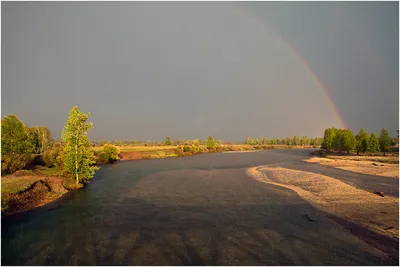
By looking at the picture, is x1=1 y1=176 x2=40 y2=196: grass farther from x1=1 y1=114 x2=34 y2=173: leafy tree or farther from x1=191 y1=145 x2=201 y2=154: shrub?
x1=191 y1=145 x2=201 y2=154: shrub

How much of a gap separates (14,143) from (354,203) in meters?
65.6

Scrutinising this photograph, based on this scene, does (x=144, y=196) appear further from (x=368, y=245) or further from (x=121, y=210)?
(x=368, y=245)

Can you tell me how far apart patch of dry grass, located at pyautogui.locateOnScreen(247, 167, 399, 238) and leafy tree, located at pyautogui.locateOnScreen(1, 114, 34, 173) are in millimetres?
54168

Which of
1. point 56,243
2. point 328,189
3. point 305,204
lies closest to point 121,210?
point 56,243

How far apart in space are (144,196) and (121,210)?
290 inches

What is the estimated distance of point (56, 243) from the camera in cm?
1977

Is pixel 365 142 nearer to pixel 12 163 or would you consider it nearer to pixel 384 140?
pixel 384 140

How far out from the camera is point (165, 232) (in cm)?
2197

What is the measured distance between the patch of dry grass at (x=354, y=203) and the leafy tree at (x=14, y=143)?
54.2 metres

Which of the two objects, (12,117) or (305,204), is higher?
(12,117)

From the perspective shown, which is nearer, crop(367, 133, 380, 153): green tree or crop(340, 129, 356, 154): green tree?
crop(367, 133, 380, 153): green tree

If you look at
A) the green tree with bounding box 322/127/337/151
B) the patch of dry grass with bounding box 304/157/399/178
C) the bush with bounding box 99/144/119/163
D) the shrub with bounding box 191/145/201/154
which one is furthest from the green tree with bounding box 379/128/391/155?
the bush with bounding box 99/144/119/163

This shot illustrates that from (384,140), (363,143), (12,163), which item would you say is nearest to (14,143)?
(12,163)

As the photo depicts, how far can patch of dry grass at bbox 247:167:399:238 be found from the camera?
22.4m
